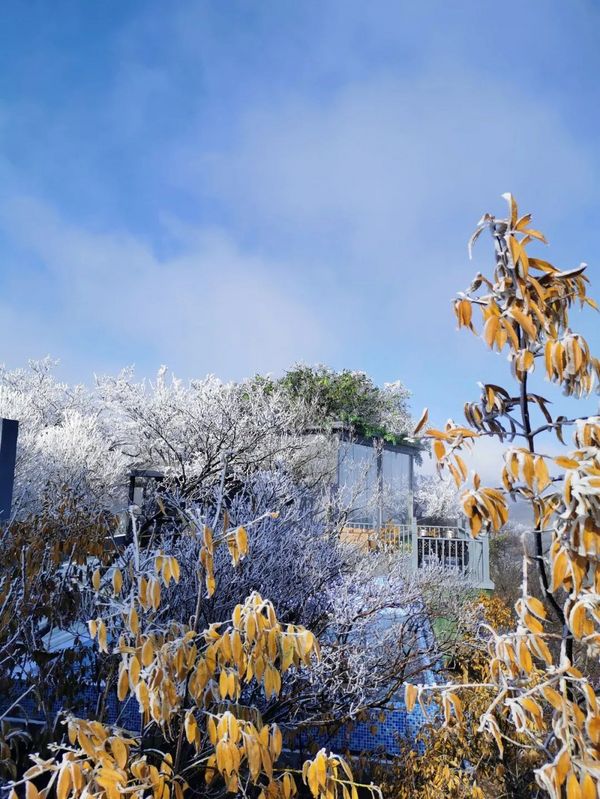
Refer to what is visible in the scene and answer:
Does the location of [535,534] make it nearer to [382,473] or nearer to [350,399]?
[350,399]

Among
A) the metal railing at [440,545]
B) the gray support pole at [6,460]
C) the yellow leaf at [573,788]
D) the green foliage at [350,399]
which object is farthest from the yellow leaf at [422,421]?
the green foliage at [350,399]

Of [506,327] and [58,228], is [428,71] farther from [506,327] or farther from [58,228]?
[58,228]

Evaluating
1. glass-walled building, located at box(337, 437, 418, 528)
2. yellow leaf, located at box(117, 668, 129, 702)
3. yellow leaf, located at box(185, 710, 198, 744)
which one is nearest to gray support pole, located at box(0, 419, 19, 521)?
yellow leaf, located at box(117, 668, 129, 702)

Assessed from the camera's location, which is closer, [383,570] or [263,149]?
[263,149]

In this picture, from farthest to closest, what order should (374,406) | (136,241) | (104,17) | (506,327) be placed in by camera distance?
(374,406) → (136,241) → (104,17) → (506,327)

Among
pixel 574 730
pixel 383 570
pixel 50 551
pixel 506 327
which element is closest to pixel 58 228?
pixel 50 551

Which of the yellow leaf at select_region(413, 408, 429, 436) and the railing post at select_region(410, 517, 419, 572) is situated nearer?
the yellow leaf at select_region(413, 408, 429, 436)

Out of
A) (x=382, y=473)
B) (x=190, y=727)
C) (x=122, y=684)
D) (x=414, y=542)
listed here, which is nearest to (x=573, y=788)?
(x=190, y=727)

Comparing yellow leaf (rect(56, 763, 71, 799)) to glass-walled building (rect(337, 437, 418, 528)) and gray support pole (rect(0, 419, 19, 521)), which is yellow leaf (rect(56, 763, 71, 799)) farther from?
glass-walled building (rect(337, 437, 418, 528))

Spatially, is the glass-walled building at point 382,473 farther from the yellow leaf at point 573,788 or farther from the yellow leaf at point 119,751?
the yellow leaf at point 573,788

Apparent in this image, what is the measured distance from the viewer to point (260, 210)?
5445 millimetres

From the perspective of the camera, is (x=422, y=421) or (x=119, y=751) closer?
(x=422, y=421)

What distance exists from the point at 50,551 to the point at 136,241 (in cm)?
327

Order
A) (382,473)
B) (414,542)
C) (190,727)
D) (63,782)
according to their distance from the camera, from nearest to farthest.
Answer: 1. (63,782)
2. (190,727)
3. (414,542)
4. (382,473)
